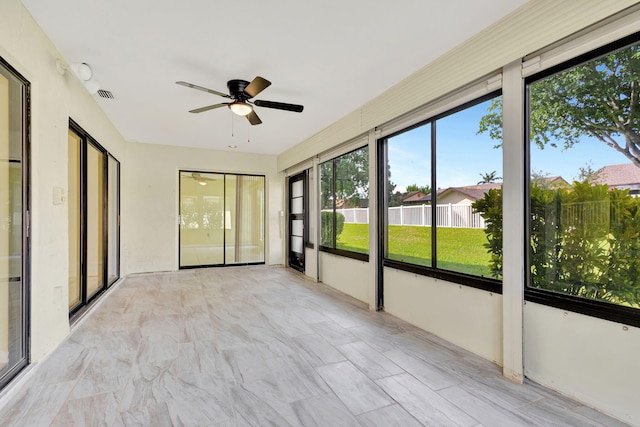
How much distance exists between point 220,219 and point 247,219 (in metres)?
0.68

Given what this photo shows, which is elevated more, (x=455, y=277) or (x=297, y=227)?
(x=297, y=227)

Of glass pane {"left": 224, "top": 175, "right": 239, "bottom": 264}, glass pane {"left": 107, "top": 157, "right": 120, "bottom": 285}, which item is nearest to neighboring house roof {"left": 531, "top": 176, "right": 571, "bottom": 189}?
glass pane {"left": 107, "top": 157, "right": 120, "bottom": 285}

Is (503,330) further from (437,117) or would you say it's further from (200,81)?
(200,81)

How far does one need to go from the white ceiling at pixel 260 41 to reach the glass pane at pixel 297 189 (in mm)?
2889

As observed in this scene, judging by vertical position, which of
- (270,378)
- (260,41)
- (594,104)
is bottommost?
(270,378)

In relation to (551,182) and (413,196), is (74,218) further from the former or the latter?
(551,182)

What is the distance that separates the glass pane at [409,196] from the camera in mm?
3539

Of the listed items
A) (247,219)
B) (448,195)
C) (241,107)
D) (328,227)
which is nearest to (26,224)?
(241,107)

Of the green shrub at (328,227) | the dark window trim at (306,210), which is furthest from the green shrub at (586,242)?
the dark window trim at (306,210)

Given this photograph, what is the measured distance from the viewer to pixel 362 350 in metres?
2.88

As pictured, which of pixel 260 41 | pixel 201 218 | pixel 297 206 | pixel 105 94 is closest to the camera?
pixel 260 41

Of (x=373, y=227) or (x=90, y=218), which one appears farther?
(x=90, y=218)

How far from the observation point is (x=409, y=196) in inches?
149

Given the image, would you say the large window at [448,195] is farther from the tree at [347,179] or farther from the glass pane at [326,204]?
the glass pane at [326,204]
